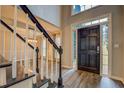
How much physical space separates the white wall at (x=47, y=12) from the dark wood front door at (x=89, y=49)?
1288 mm

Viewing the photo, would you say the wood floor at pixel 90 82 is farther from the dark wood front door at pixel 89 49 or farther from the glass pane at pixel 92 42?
the glass pane at pixel 92 42

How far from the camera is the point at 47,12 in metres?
5.06

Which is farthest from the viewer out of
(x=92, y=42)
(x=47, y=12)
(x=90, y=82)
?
(x=92, y=42)

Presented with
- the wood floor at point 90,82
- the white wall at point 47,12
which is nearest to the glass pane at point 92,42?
the wood floor at point 90,82

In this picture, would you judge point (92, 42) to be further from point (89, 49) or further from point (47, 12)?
point (47, 12)

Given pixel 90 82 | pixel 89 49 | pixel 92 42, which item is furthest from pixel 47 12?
pixel 90 82

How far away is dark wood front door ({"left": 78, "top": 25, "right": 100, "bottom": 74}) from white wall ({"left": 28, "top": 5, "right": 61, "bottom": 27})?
1288mm

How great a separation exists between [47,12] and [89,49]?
2.28 meters

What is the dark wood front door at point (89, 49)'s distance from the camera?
5133 millimetres

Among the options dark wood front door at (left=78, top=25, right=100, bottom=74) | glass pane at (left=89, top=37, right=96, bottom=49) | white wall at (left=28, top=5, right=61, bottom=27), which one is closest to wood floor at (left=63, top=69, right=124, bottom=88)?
dark wood front door at (left=78, top=25, right=100, bottom=74)

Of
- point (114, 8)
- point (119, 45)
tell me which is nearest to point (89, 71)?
point (119, 45)

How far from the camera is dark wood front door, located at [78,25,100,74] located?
16.8 ft

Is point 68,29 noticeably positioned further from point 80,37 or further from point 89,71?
point 89,71

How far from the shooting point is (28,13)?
188cm
